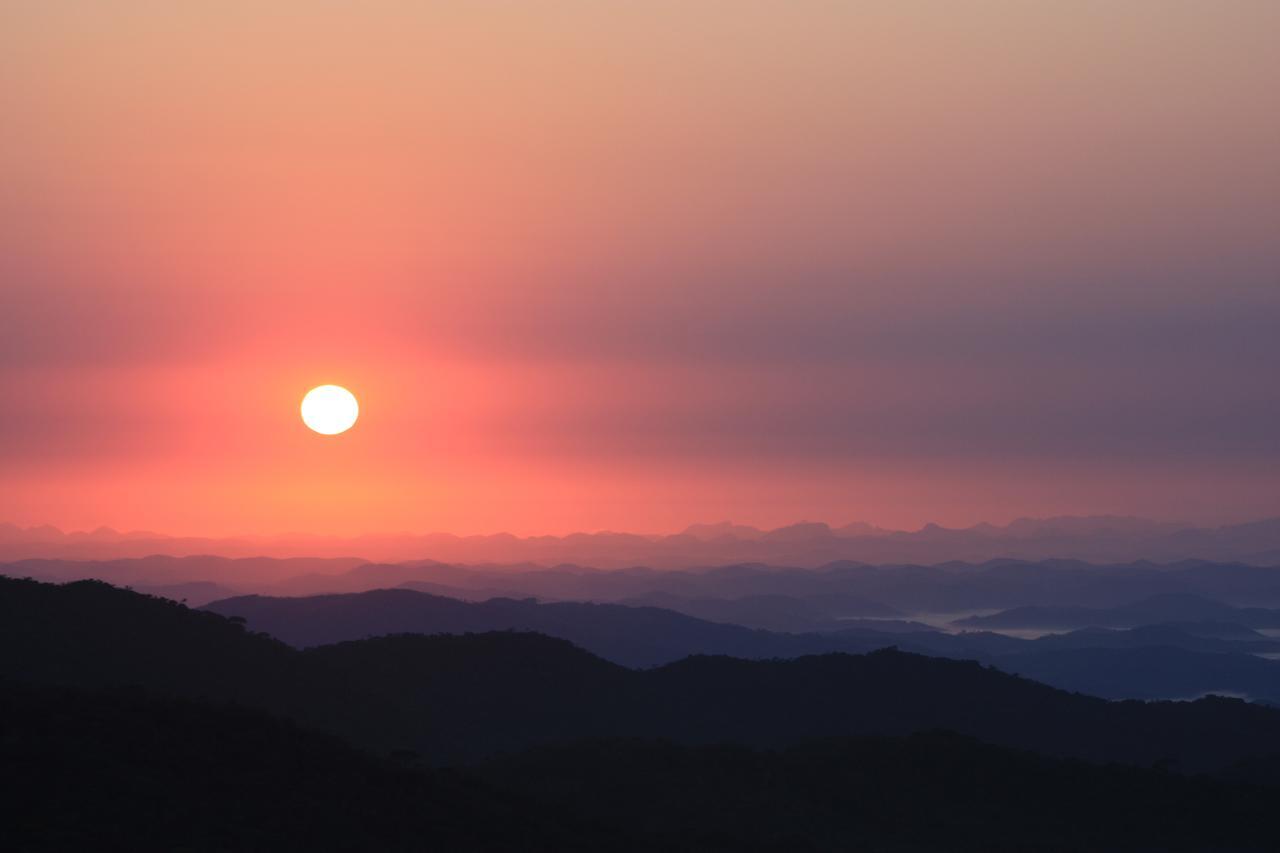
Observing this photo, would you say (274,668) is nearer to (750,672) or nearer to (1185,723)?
(750,672)

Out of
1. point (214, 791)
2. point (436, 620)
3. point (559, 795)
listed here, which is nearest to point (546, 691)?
point (559, 795)

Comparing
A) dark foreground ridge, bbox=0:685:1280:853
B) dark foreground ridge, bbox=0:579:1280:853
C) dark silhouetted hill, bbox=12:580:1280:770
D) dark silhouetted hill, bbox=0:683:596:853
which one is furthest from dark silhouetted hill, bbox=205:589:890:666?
dark silhouetted hill, bbox=0:683:596:853

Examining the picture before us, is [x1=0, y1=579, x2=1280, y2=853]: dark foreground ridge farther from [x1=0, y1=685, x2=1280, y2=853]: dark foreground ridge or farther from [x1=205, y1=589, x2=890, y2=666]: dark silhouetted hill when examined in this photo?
[x1=205, y1=589, x2=890, y2=666]: dark silhouetted hill

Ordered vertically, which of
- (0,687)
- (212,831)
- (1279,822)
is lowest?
(1279,822)

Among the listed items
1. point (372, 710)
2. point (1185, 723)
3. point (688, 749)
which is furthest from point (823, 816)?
point (1185, 723)

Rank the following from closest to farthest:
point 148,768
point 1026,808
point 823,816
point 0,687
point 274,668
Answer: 1. point 148,768
2. point 0,687
3. point 823,816
4. point 1026,808
5. point 274,668

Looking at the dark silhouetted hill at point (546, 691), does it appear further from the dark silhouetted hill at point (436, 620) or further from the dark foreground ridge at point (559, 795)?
the dark silhouetted hill at point (436, 620)

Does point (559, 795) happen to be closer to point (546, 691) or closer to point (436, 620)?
point (546, 691)

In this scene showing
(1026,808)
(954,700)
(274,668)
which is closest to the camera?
(1026,808)

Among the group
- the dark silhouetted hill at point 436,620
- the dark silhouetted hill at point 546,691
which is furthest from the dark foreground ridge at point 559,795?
the dark silhouetted hill at point 436,620

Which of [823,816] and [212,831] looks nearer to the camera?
[212,831]

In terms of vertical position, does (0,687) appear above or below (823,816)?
above
